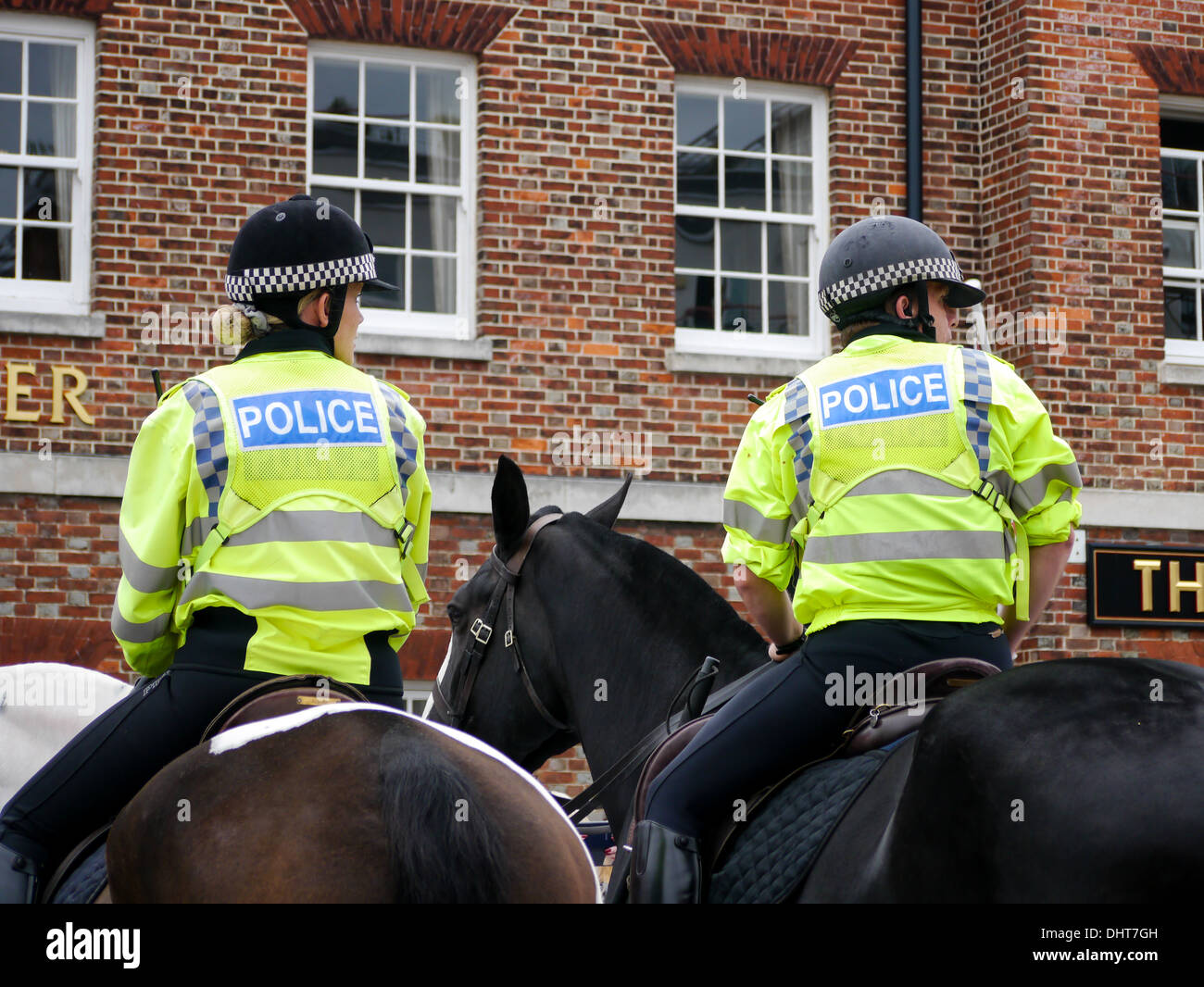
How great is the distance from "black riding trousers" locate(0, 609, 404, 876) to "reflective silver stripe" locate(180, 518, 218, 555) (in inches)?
7.6

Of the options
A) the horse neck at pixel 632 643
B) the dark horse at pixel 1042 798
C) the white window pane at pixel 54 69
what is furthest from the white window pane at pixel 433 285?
the dark horse at pixel 1042 798

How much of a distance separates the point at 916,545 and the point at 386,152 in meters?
8.55

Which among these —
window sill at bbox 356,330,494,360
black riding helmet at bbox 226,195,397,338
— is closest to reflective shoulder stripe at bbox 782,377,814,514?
black riding helmet at bbox 226,195,397,338

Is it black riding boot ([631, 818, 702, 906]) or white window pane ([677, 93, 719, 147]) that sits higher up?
white window pane ([677, 93, 719, 147])

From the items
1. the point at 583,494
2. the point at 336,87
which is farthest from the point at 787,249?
the point at 336,87

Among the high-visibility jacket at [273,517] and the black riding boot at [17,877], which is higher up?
the high-visibility jacket at [273,517]

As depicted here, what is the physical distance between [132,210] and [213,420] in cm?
791

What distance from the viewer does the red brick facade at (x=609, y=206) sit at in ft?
35.8

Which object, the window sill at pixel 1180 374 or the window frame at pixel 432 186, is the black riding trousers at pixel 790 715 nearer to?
the window frame at pixel 432 186

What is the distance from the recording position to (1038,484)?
4039 millimetres

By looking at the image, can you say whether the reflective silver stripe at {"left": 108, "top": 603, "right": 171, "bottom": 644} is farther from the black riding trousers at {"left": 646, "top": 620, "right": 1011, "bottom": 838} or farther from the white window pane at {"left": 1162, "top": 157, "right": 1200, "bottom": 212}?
the white window pane at {"left": 1162, "top": 157, "right": 1200, "bottom": 212}

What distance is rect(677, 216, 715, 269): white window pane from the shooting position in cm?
1227

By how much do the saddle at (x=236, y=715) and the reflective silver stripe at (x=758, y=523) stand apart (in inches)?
46.3

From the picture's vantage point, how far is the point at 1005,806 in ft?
9.43
